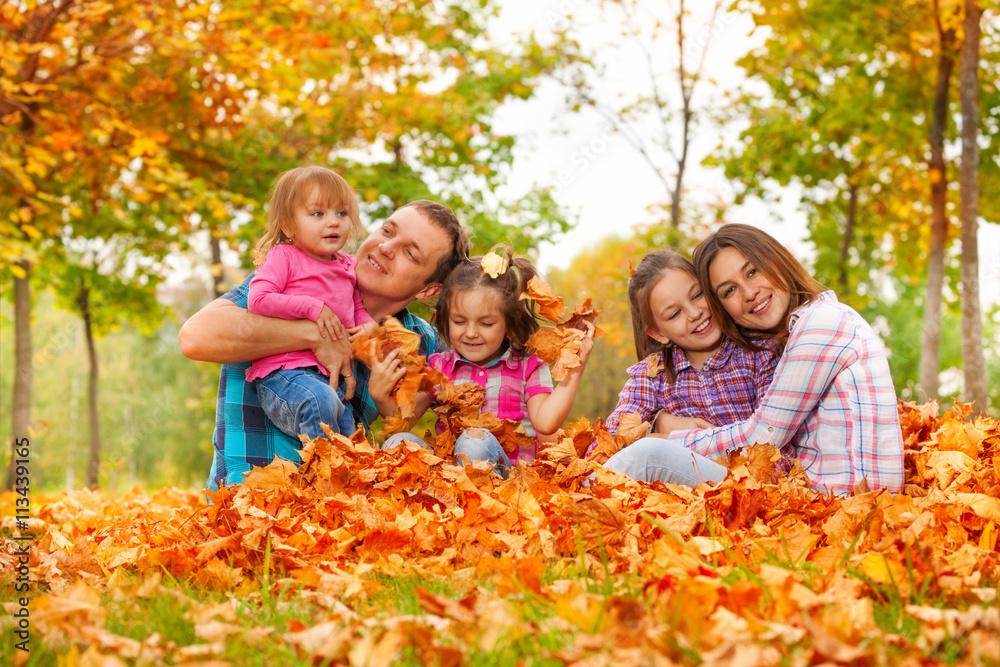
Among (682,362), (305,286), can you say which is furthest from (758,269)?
(305,286)

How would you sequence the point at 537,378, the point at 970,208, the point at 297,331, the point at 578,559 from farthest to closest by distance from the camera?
the point at 970,208 → the point at 537,378 → the point at 297,331 → the point at 578,559

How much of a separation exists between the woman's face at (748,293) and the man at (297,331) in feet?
3.93

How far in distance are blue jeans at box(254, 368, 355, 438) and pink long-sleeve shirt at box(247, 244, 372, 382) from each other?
0.06m

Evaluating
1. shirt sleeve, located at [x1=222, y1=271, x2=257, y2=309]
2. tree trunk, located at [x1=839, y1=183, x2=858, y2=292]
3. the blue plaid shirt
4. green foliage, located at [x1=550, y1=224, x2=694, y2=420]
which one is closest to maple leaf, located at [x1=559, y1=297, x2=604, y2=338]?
the blue plaid shirt

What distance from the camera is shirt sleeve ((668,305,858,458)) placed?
2.59 meters

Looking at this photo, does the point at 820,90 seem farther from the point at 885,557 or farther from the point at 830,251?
the point at 885,557

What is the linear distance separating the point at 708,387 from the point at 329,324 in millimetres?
1580

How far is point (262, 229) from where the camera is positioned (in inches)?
270

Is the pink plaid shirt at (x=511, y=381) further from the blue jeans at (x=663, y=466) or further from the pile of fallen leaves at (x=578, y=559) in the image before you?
the blue jeans at (x=663, y=466)

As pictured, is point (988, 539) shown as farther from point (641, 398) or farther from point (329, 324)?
point (329, 324)

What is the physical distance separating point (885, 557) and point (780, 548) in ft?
1.29

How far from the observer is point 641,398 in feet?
10.7


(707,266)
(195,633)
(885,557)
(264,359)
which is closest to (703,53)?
(707,266)

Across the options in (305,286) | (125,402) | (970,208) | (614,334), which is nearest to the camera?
(305,286)
